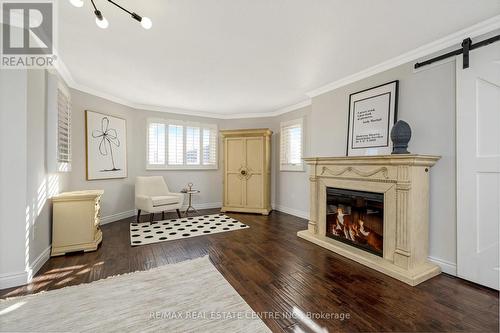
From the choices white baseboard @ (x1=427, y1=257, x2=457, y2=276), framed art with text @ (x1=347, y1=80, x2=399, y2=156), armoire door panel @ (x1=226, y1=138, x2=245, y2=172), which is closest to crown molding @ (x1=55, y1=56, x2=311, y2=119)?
armoire door panel @ (x1=226, y1=138, x2=245, y2=172)

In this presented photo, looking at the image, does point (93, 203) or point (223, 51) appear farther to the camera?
point (93, 203)

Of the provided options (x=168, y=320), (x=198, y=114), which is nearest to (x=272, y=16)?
(x=168, y=320)

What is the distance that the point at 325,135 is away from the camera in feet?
12.4

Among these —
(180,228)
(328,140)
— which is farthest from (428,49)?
(180,228)

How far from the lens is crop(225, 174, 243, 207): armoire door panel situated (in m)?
5.20

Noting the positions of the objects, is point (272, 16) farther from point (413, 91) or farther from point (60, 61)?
point (60, 61)

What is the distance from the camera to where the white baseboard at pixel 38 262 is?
2168 mm

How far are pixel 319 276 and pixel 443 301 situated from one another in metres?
1.03

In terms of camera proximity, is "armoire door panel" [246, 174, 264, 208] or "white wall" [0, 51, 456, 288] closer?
"white wall" [0, 51, 456, 288]

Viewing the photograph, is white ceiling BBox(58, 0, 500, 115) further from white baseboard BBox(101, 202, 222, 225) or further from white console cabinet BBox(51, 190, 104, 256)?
white baseboard BBox(101, 202, 222, 225)

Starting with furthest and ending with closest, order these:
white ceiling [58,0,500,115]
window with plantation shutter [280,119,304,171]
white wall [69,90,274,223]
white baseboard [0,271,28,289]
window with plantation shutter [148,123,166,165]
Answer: window with plantation shutter [148,123,166,165] → window with plantation shutter [280,119,304,171] → white wall [69,90,274,223] → white baseboard [0,271,28,289] → white ceiling [58,0,500,115]

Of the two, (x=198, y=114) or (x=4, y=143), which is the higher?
(x=198, y=114)

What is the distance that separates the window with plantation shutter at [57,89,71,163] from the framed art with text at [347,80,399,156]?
4.21 meters

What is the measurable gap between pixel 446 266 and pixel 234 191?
391 cm
